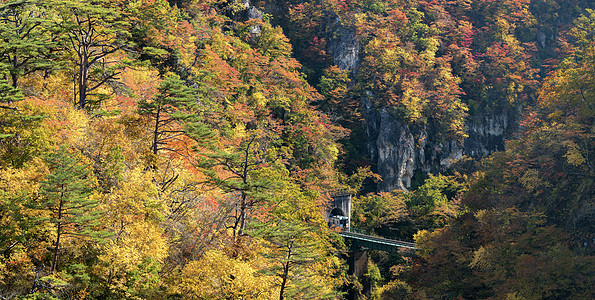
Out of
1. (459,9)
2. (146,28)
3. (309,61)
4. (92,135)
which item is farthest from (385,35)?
(92,135)

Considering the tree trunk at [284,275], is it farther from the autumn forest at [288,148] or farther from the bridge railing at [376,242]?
the bridge railing at [376,242]

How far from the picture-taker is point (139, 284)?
1555 cm

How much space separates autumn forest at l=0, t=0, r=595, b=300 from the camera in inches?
630

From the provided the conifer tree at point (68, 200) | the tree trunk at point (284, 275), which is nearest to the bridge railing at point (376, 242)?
the tree trunk at point (284, 275)

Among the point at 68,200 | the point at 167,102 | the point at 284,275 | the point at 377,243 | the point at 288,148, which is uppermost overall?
the point at 167,102

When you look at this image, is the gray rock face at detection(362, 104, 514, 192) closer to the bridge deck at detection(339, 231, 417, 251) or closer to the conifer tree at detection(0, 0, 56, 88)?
the bridge deck at detection(339, 231, 417, 251)

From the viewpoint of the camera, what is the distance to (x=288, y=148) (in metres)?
35.3

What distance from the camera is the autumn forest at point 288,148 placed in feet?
52.5

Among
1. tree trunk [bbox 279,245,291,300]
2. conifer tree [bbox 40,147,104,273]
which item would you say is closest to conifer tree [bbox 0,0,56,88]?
conifer tree [bbox 40,147,104,273]

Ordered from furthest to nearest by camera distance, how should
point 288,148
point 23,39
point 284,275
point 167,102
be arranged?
1. point 288,148
2. point 23,39
3. point 167,102
4. point 284,275

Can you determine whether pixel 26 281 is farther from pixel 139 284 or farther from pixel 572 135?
pixel 572 135

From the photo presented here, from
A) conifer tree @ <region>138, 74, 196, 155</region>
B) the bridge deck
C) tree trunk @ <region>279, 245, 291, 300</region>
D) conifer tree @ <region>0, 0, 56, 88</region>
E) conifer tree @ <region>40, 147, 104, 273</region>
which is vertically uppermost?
conifer tree @ <region>0, 0, 56, 88</region>

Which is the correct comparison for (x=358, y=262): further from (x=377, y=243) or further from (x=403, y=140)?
(x=403, y=140)

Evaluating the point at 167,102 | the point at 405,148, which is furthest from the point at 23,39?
the point at 405,148
